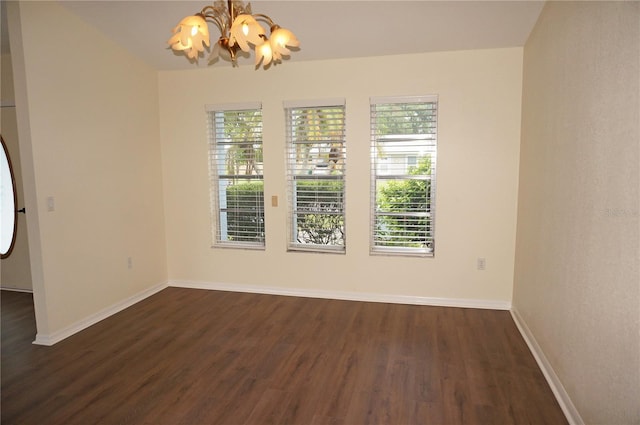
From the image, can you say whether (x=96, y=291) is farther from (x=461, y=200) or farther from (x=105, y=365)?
(x=461, y=200)

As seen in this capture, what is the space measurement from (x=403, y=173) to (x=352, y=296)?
1.45 m

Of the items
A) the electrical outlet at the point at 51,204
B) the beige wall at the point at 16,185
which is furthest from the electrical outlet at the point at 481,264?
the beige wall at the point at 16,185

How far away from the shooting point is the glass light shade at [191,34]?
6.44 feet

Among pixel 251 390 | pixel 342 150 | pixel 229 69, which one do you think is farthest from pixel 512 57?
pixel 251 390

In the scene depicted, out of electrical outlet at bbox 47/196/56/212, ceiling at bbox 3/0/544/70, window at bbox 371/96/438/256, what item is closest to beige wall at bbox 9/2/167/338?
electrical outlet at bbox 47/196/56/212

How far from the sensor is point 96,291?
12.2 ft

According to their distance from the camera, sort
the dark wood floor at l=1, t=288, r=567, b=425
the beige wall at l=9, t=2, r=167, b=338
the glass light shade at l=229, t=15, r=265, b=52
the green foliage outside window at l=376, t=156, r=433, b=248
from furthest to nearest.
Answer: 1. the green foliage outside window at l=376, t=156, r=433, b=248
2. the beige wall at l=9, t=2, r=167, b=338
3. the dark wood floor at l=1, t=288, r=567, b=425
4. the glass light shade at l=229, t=15, r=265, b=52

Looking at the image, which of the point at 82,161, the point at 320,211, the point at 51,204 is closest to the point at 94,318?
the point at 51,204

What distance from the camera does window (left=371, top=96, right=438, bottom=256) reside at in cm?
397

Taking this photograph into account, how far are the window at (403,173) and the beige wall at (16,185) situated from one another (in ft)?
13.1

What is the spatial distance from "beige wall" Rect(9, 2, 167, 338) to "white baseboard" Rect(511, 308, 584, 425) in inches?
150

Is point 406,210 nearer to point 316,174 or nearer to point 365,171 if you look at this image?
→ point 365,171

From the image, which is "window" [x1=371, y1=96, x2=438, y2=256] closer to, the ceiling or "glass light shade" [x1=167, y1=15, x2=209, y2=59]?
the ceiling

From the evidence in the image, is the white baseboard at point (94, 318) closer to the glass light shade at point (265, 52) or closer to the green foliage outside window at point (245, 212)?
the green foliage outside window at point (245, 212)
